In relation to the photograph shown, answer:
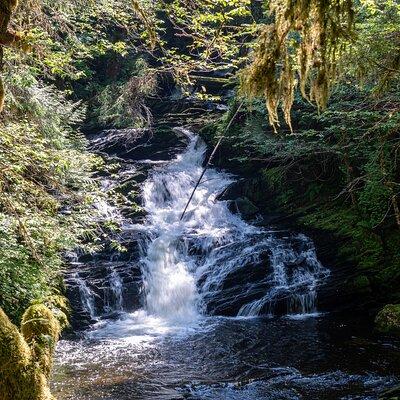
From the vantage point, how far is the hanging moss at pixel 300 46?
2807 mm

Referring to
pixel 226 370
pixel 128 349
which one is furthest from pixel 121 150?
pixel 226 370

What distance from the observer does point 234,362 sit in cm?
845

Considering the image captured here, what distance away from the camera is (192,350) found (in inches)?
364

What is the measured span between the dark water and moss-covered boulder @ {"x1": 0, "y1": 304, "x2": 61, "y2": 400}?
2.96 meters

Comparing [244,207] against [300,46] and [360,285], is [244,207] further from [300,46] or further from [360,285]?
[300,46]

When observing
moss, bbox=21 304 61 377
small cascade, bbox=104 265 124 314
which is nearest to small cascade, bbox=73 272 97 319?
small cascade, bbox=104 265 124 314

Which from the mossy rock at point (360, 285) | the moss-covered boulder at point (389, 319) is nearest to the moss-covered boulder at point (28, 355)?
the moss-covered boulder at point (389, 319)

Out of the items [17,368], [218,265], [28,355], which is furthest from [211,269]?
[17,368]

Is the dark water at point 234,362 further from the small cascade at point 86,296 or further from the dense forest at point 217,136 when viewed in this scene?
the small cascade at point 86,296

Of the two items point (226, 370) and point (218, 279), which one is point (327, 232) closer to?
point (218, 279)

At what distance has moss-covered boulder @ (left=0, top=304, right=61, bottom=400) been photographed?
3914 millimetres

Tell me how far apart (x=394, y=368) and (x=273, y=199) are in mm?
9168

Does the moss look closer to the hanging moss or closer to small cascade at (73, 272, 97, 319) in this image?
the hanging moss

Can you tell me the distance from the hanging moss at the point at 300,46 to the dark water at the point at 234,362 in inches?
198
